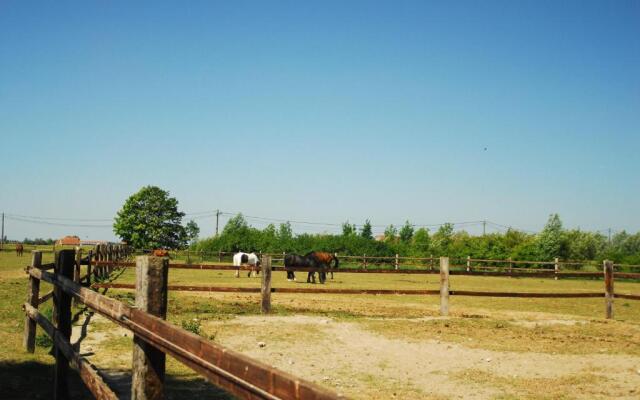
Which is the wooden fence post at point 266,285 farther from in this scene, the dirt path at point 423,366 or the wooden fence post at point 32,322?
the wooden fence post at point 32,322

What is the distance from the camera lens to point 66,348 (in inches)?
182

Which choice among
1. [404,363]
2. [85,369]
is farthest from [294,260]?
[85,369]

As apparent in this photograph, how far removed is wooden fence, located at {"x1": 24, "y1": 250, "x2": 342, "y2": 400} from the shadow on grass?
696 millimetres

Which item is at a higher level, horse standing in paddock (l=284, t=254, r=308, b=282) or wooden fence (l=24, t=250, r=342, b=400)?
wooden fence (l=24, t=250, r=342, b=400)

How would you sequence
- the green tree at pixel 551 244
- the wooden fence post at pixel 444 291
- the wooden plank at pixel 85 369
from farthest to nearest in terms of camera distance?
1. the green tree at pixel 551 244
2. the wooden fence post at pixel 444 291
3. the wooden plank at pixel 85 369

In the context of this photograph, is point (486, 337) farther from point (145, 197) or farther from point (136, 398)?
point (145, 197)

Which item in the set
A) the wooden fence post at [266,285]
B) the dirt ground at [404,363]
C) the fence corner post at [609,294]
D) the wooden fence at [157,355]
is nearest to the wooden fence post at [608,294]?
the fence corner post at [609,294]

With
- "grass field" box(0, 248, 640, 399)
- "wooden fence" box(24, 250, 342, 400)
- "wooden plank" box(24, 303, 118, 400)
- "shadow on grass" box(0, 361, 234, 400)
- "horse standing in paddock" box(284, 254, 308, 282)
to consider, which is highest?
"wooden fence" box(24, 250, 342, 400)

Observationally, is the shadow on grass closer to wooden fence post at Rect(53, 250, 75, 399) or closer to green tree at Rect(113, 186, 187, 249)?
wooden fence post at Rect(53, 250, 75, 399)

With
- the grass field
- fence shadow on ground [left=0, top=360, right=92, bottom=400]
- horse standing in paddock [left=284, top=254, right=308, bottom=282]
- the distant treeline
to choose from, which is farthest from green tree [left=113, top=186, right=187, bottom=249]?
fence shadow on ground [left=0, top=360, right=92, bottom=400]

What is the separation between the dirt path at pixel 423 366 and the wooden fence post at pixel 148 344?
132 inches

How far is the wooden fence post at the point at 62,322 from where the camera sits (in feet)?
16.2

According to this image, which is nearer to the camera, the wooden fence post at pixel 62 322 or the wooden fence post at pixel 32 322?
the wooden fence post at pixel 62 322

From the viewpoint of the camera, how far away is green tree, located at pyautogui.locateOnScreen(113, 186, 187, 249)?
3027 inches
